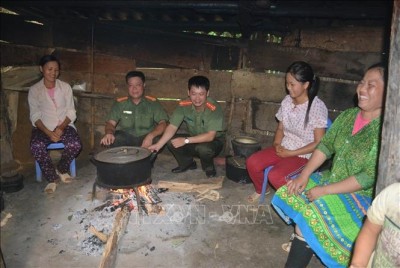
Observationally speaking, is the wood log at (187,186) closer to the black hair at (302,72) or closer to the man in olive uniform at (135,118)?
the man in olive uniform at (135,118)

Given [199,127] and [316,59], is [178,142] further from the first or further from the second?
[316,59]

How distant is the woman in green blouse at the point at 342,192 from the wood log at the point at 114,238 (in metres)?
1.86

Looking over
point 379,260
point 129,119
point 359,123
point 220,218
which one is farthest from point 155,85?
point 379,260

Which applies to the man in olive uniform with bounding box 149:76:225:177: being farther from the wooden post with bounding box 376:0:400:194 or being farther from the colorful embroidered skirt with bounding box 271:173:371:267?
the wooden post with bounding box 376:0:400:194

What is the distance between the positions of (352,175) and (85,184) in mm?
4073

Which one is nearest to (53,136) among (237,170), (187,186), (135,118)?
(135,118)

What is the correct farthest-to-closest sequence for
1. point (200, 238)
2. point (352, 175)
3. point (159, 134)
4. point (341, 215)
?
point (159, 134) < point (200, 238) < point (352, 175) < point (341, 215)

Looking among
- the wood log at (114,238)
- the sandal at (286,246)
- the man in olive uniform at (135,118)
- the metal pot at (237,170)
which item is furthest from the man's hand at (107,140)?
the sandal at (286,246)

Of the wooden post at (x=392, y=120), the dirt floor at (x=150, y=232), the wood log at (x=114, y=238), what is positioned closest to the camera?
the wooden post at (x=392, y=120)

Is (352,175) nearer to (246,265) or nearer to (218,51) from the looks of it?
(246,265)

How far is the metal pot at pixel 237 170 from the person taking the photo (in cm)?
530

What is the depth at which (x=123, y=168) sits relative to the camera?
4020 mm

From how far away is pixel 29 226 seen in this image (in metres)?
4.16

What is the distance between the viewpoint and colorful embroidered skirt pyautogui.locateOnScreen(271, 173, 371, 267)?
276 centimetres
